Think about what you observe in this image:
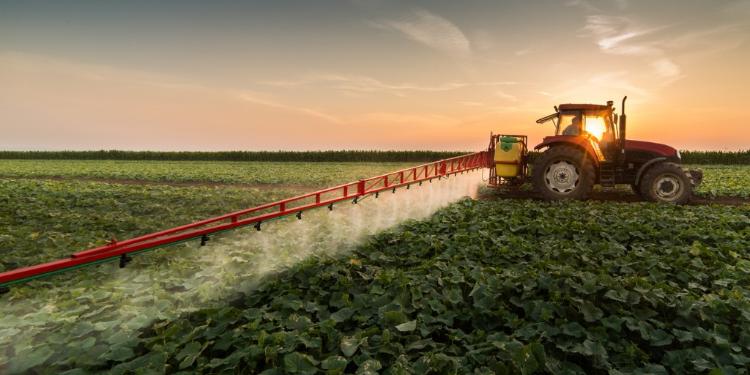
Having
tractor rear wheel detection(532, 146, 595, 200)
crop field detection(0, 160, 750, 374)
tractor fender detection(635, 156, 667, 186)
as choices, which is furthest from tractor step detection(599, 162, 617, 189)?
crop field detection(0, 160, 750, 374)

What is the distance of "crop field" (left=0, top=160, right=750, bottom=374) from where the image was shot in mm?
3166

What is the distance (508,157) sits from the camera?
417 inches

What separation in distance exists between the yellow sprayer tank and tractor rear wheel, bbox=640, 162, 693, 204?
281 cm

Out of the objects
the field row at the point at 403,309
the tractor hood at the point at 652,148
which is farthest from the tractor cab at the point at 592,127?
the field row at the point at 403,309

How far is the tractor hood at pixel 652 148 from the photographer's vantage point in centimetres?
987

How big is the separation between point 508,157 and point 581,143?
1.70 m

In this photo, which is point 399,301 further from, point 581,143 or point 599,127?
point 599,127

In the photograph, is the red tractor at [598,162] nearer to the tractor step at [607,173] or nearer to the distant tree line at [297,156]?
the tractor step at [607,173]

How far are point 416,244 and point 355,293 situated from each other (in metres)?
2.11

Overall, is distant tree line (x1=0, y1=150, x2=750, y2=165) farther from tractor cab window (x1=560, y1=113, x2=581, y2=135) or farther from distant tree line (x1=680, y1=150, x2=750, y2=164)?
tractor cab window (x1=560, y1=113, x2=581, y2=135)

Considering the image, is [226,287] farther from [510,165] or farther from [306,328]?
[510,165]

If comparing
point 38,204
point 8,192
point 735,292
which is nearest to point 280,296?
point 735,292

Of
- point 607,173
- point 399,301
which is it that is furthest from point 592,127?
point 399,301

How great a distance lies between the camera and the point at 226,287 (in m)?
4.62
